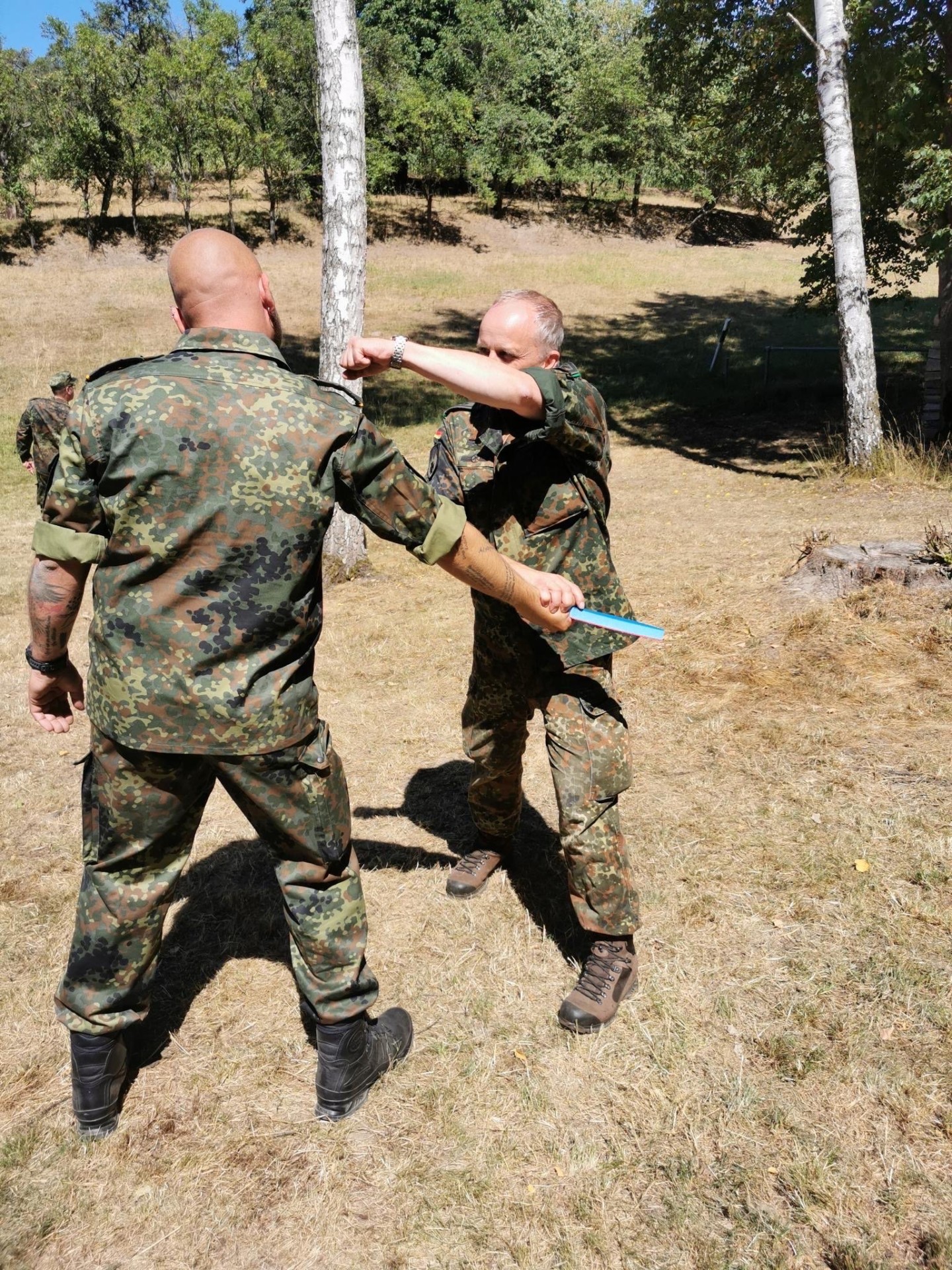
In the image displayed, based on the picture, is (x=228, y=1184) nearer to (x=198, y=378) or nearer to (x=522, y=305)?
(x=198, y=378)

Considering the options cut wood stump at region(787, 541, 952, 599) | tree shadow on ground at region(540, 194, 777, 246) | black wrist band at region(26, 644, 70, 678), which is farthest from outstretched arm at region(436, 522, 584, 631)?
tree shadow on ground at region(540, 194, 777, 246)

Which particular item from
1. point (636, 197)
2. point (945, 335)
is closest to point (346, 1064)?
point (945, 335)

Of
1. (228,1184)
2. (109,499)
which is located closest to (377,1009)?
(228,1184)

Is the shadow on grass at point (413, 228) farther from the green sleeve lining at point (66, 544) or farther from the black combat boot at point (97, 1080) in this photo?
the black combat boot at point (97, 1080)

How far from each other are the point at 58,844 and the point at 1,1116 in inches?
69.1

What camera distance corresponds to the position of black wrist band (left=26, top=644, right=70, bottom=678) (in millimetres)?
2494

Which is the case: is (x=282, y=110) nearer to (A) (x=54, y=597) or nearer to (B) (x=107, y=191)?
(B) (x=107, y=191)

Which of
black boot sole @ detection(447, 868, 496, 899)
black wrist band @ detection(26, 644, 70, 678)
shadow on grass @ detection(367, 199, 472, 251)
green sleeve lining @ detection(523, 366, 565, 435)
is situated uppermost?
shadow on grass @ detection(367, 199, 472, 251)

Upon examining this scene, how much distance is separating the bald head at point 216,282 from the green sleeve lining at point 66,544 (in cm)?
61

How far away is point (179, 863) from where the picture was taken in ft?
8.63

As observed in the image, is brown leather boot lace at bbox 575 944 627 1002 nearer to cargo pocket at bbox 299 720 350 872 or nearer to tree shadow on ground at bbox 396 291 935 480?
cargo pocket at bbox 299 720 350 872

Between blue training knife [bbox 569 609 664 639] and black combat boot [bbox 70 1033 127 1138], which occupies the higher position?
blue training knife [bbox 569 609 664 639]

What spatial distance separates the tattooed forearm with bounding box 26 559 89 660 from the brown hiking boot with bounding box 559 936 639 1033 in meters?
1.98

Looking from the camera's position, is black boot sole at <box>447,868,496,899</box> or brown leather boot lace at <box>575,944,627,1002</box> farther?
black boot sole at <box>447,868,496,899</box>
